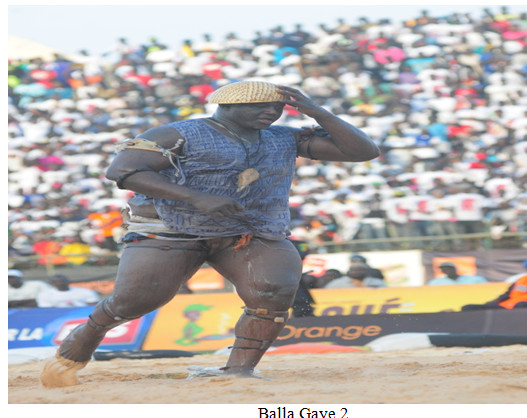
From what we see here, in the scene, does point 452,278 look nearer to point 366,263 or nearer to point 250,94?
point 366,263

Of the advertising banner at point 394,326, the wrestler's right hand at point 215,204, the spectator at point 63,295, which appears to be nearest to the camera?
the wrestler's right hand at point 215,204

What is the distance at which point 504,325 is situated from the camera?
9.06 meters

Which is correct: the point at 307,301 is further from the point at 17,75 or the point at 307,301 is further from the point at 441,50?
the point at 17,75

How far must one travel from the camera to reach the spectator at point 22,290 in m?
10.5

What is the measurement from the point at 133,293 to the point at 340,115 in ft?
38.2

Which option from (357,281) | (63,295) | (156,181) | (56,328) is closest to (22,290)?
(63,295)

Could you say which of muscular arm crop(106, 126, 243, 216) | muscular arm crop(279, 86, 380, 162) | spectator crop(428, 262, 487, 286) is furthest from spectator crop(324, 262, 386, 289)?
muscular arm crop(106, 126, 243, 216)

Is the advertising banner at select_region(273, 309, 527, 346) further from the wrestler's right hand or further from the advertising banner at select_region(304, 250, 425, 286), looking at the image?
the wrestler's right hand

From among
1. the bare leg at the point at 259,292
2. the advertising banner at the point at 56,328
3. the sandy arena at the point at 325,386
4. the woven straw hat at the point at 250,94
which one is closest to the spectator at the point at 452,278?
the sandy arena at the point at 325,386

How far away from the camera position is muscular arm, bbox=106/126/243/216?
504 centimetres

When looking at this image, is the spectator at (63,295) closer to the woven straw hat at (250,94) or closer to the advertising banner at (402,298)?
the advertising banner at (402,298)

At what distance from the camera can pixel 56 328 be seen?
973cm

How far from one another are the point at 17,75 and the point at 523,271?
504 inches

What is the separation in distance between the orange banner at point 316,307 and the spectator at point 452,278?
14 centimetres
